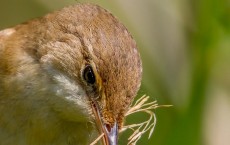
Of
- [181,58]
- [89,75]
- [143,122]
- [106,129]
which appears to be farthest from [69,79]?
[181,58]

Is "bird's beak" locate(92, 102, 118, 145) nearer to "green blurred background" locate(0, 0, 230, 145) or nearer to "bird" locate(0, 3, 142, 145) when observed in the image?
"bird" locate(0, 3, 142, 145)

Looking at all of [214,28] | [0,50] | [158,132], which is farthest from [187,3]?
[0,50]

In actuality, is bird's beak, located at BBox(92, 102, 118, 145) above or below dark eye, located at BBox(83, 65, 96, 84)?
below

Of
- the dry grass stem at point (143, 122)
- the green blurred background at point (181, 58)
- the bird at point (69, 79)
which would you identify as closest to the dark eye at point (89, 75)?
the bird at point (69, 79)

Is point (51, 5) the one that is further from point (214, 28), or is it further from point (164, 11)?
point (214, 28)

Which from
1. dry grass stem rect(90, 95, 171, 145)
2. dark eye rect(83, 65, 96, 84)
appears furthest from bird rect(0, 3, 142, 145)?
dry grass stem rect(90, 95, 171, 145)
